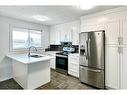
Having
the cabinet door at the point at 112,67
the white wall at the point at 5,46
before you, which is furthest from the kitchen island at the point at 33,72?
the cabinet door at the point at 112,67

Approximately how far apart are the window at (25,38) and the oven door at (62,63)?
1.34m

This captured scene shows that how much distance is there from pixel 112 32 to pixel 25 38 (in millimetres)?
3365

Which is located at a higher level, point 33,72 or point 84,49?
point 84,49

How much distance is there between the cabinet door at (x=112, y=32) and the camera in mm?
2473

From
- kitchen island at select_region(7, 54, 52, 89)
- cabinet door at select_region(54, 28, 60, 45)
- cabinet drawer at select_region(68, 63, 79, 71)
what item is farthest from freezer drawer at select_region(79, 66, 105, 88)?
cabinet door at select_region(54, 28, 60, 45)

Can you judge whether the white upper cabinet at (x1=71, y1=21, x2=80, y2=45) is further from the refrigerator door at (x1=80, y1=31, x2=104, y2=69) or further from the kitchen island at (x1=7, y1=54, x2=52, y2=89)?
the kitchen island at (x1=7, y1=54, x2=52, y2=89)

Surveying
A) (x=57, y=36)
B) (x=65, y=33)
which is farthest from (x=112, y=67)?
(x=57, y=36)

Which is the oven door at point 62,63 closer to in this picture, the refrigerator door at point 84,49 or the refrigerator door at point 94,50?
the refrigerator door at point 84,49

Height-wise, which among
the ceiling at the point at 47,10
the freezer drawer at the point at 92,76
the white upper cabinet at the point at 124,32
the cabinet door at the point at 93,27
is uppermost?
the ceiling at the point at 47,10

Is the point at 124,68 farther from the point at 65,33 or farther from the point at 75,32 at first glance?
the point at 65,33

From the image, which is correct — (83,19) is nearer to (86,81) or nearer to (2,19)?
(86,81)

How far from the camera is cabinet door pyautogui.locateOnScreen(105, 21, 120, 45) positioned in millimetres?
2473

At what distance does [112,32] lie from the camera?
2541mm
